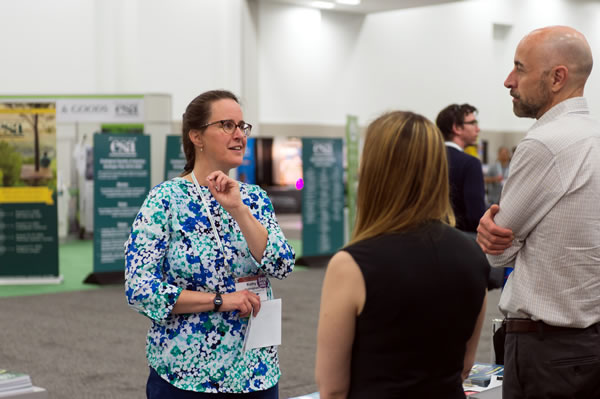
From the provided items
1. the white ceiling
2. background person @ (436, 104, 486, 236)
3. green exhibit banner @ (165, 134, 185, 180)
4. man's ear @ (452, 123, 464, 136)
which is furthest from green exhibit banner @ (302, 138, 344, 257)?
the white ceiling

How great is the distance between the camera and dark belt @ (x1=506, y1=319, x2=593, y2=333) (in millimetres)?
2061

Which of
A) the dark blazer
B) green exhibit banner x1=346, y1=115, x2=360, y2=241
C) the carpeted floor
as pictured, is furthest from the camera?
green exhibit banner x1=346, y1=115, x2=360, y2=241

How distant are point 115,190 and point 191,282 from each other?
700 centimetres

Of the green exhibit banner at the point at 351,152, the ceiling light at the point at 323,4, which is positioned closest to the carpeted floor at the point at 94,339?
the green exhibit banner at the point at 351,152

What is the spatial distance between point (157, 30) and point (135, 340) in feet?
35.7

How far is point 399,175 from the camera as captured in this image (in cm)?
156

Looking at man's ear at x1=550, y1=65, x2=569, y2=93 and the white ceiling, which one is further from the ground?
the white ceiling

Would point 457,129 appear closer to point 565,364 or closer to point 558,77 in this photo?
point 558,77

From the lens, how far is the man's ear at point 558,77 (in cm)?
211

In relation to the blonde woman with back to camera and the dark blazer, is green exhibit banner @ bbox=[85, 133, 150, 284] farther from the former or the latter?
the blonde woman with back to camera

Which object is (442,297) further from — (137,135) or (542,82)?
(137,135)

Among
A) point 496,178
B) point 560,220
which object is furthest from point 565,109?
point 496,178

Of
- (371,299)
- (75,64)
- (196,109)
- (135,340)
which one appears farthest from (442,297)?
(75,64)

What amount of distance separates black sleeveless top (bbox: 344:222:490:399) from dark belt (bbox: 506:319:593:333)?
53 cm
